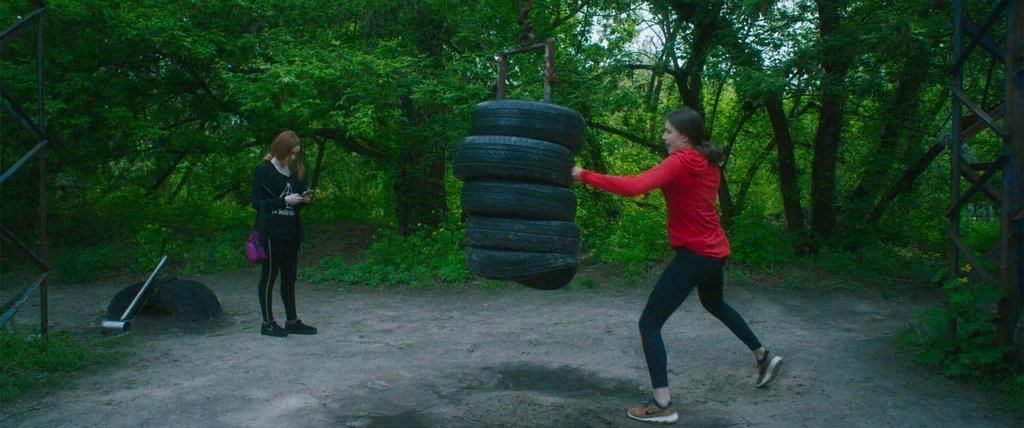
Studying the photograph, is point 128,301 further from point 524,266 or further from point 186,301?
point 524,266

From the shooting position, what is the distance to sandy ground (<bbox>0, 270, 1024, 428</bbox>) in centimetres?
451

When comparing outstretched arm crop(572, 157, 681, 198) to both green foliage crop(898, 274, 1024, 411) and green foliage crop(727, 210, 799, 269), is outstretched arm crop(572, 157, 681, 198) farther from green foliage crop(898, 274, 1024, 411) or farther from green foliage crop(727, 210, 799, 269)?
green foliage crop(727, 210, 799, 269)

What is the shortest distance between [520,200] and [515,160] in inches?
10.3

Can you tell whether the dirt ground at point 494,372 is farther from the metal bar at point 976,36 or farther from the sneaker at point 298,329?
the metal bar at point 976,36

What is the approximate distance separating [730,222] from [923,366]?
6.93 m

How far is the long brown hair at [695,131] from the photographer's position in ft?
14.5

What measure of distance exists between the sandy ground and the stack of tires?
3.04 ft

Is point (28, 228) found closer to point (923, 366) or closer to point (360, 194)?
point (360, 194)

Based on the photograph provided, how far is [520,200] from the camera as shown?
15.5 feet

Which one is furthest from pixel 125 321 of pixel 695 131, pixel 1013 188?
pixel 1013 188

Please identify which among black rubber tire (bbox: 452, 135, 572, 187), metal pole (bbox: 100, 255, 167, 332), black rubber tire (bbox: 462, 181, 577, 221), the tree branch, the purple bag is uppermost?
the tree branch

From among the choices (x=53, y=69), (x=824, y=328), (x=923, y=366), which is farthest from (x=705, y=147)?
(x=53, y=69)

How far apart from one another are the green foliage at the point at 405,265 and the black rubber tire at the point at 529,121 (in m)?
5.28

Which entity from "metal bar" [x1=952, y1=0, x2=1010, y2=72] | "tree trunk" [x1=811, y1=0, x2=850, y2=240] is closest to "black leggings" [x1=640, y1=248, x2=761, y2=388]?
"metal bar" [x1=952, y1=0, x2=1010, y2=72]
